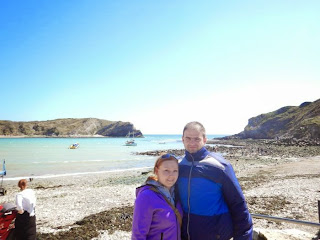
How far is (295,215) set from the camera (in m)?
9.74

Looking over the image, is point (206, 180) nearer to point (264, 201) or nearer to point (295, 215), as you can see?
point (295, 215)

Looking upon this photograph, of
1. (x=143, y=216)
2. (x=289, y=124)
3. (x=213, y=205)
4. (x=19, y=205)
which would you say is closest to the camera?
(x=143, y=216)

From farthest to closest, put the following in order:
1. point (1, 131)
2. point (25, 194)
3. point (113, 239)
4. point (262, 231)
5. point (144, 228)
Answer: point (1, 131) < point (113, 239) < point (25, 194) < point (262, 231) < point (144, 228)

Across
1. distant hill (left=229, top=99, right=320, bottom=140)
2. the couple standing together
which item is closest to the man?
the couple standing together

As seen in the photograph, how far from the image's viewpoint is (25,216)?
591cm

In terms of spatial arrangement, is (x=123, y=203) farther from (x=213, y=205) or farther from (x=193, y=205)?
(x=213, y=205)

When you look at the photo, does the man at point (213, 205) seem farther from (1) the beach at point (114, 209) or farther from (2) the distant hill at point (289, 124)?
(2) the distant hill at point (289, 124)

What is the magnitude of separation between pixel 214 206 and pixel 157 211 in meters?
0.67

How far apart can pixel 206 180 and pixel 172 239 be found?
2.52ft

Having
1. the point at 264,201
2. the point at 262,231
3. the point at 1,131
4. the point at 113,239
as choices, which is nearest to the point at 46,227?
the point at 113,239

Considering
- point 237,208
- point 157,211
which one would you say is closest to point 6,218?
point 157,211

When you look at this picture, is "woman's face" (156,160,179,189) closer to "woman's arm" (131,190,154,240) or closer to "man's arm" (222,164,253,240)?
"woman's arm" (131,190,154,240)

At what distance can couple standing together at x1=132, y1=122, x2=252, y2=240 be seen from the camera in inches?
101

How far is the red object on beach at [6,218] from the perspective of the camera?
5.43 m
